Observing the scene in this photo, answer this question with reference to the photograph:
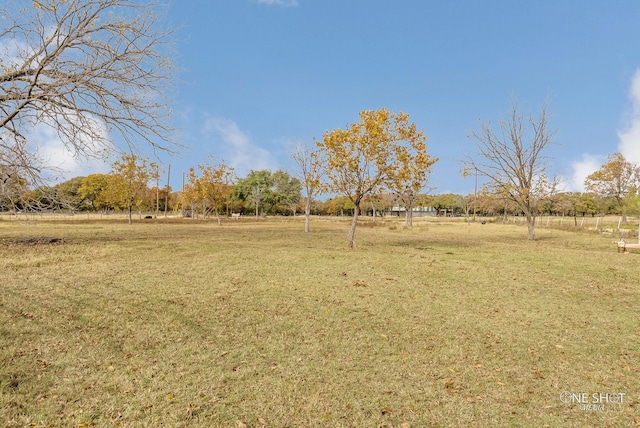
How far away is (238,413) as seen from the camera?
3721 millimetres

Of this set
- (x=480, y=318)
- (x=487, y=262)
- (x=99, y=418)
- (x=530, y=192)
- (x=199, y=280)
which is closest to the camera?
(x=99, y=418)

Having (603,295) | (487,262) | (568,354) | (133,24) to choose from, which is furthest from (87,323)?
(487,262)

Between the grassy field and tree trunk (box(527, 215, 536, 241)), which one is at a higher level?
tree trunk (box(527, 215, 536, 241))

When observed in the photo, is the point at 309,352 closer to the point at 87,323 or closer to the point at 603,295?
the point at 87,323

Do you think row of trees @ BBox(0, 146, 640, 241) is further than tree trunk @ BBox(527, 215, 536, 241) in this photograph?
No

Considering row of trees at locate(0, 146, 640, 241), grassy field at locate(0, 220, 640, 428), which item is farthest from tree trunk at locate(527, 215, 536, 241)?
grassy field at locate(0, 220, 640, 428)

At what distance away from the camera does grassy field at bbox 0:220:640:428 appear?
381 cm

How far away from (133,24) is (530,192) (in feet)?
93.4

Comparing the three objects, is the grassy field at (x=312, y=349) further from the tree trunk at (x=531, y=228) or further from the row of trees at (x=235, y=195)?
the tree trunk at (x=531, y=228)

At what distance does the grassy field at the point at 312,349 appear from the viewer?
381 centimetres

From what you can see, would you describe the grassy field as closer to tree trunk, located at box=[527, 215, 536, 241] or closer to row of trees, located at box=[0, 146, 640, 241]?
row of trees, located at box=[0, 146, 640, 241]

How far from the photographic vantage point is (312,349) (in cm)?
545

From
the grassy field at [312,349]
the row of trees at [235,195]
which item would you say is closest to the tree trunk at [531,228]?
the row of trees at [235,195]

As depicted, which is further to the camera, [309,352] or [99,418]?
[309,352]
